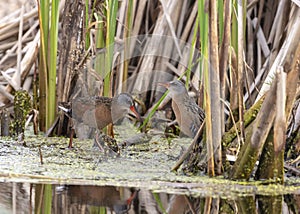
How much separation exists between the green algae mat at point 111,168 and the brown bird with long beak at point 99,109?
176 millimetres

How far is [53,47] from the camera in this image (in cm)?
496

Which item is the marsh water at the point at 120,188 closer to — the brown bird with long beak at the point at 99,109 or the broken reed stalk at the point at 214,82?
the broken reed stalk at the point at 214,82

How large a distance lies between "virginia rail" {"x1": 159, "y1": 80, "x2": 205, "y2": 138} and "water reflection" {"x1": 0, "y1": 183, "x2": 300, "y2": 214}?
115 centimetres

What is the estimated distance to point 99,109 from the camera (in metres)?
4.84

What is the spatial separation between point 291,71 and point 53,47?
192cm

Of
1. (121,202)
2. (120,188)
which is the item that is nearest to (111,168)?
(120,188)

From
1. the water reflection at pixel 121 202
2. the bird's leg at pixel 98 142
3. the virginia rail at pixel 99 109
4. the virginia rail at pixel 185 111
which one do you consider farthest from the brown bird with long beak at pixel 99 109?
the water reflection at pixel 121 202

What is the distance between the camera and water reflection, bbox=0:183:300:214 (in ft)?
10.5

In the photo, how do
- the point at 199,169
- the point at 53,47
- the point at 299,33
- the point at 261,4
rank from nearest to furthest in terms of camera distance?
the point at 299,33 → the point at 199,169 → the point at 53,47 → the point at 261,4

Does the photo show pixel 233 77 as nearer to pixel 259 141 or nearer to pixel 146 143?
pixel 259 141

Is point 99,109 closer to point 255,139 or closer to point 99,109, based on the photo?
point 99,109

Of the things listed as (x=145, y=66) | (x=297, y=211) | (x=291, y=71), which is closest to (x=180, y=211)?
(x=297, y=211)

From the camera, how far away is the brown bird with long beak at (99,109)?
15.9 ft

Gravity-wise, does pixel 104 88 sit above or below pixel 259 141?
above
